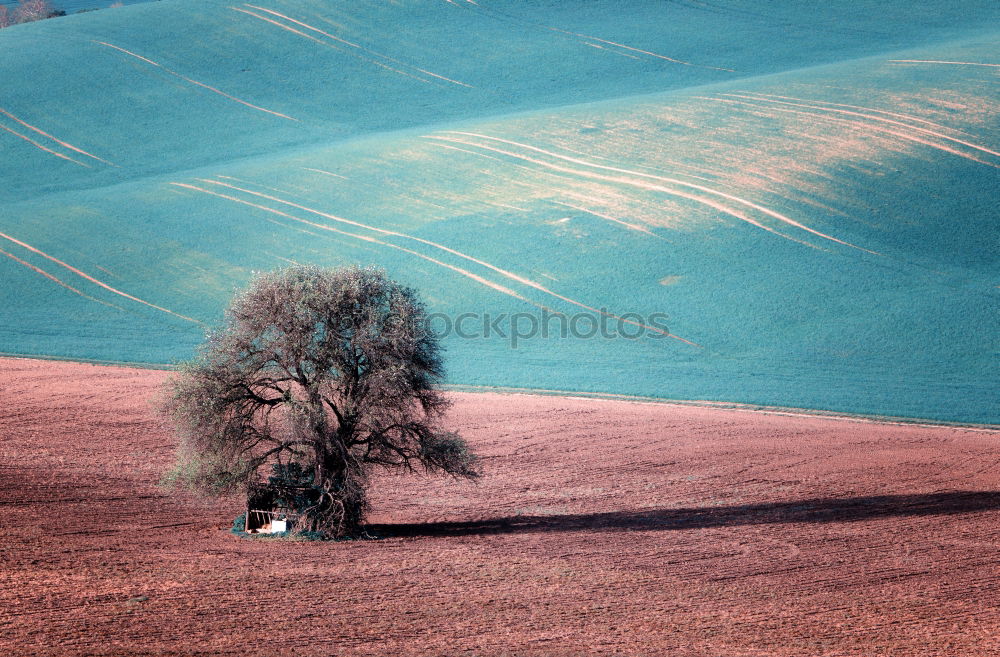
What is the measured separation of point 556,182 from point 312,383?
27.9m

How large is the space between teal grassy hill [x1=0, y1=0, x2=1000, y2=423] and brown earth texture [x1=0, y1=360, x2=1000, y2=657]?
6.66m

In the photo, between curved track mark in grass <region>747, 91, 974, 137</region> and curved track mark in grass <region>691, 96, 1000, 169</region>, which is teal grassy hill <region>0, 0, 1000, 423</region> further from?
curved track mark in grass <region>747, 91, 974, 137</region>

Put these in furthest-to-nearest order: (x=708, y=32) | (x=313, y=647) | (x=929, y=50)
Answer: (x=708, y=32), (x=929, y=50), (x=313, y=647)

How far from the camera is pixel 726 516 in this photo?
18641 millimetres

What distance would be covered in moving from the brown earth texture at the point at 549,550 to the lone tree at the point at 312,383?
129 cm

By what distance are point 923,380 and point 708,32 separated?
3528cm

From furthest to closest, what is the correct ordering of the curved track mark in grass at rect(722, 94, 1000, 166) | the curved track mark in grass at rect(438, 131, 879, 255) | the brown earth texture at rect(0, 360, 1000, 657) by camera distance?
1. the curved track mark in grass at rect(722, 94, 1000, 166)
2. the curved track mark in grass at rect(438, 131, 879, 255)
3. the brown earth texture at rect(0, 360, 1000, 657)

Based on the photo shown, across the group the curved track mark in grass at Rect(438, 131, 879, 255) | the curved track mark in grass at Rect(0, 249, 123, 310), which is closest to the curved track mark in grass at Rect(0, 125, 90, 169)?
the curved track mark in grass at Rect(0, 249, 123, 310)

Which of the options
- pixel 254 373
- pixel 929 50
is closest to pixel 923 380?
pixel 254 373

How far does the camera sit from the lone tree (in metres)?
16.2

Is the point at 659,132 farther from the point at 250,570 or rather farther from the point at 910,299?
the point at 250,570

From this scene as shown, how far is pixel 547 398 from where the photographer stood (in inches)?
1144

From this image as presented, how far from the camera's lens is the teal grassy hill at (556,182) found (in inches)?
1280

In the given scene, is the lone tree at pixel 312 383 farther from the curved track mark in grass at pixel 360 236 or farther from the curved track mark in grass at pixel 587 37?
the curved track mark in grass at pixel 587 37
